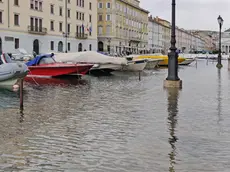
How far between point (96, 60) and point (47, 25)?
37.4 meters

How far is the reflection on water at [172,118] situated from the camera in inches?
271

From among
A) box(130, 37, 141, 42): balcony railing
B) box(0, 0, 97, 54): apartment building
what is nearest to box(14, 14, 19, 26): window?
box(0, 0, 97, 54): apartment building

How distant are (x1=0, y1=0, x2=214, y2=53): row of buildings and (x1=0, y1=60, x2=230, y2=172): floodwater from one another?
4837cm

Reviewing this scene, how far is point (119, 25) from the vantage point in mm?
103562

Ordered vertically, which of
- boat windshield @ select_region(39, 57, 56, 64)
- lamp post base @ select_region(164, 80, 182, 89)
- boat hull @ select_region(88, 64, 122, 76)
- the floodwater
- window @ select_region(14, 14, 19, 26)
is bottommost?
the floodwater

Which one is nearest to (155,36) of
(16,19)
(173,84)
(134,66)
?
(16,19)

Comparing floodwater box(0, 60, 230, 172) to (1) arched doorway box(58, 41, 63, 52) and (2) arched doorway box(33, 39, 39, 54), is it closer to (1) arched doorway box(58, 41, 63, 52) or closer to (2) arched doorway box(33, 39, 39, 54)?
(2) arched doorway box(33, 39, 39, 54)

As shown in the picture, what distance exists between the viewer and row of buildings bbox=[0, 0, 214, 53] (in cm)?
6041

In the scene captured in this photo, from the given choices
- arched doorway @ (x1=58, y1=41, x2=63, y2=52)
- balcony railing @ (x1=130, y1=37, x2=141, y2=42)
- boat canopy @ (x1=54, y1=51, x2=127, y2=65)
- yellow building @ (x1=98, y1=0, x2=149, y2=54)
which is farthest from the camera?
balcony railing @ (x1=130, y1=37, x2=141, y2=42)

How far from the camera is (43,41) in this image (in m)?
67.7

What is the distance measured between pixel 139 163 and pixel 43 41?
62.9m

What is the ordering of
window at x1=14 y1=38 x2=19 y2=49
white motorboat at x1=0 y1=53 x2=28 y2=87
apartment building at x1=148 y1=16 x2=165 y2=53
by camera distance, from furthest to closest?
apartment building at x1=148 y1=16 x2=165 y2=53 < window at x1=14 y1=38 x2=19 y2=49 < white motorboat at x1=0 y1=53 x2=28 y2=87

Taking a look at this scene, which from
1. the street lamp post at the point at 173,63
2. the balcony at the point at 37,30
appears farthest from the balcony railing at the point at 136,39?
the street lamp post at the point at 173,63

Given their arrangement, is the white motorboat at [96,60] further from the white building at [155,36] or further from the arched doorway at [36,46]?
the white building at [155,36]
